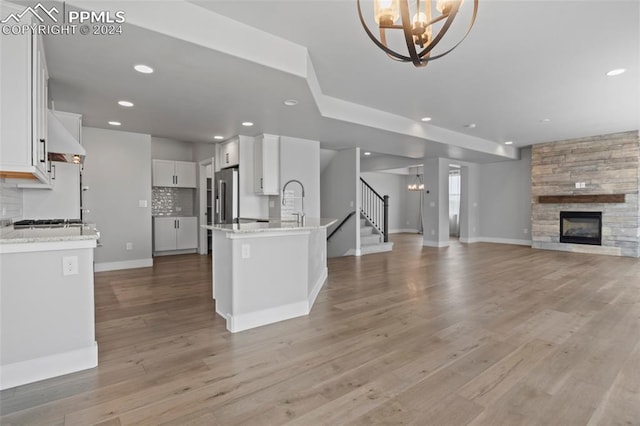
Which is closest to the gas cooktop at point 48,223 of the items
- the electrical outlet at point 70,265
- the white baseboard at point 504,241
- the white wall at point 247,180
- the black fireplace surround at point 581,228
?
the electrical outlet at point 70,265

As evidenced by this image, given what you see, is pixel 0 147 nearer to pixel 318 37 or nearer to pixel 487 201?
pixel 318 37

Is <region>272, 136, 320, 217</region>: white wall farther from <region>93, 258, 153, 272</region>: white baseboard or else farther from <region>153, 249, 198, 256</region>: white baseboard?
<region>153, 249, 198, 256</region>: white baseboard

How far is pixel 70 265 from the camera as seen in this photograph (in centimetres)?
224

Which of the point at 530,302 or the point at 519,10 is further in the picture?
the point at 530,302

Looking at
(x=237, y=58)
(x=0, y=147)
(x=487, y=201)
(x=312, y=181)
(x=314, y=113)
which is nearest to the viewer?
(x=0, y=147)

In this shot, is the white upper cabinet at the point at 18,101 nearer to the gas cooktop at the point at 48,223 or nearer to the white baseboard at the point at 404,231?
the gas cooktop at the point at 48,223

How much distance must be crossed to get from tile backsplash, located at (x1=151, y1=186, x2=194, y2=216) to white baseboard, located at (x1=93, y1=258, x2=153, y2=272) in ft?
6.15

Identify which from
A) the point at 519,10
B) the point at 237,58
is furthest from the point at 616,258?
the point at 237,58

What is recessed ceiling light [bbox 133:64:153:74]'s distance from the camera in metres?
3.04

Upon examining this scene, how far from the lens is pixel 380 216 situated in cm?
1117

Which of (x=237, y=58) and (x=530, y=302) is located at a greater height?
(x=237, y=58)

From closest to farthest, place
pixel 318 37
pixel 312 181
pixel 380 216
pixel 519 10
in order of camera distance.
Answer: pixel 519 10 < pixel 318 37 < pixel 312 181 < pixel 380 216

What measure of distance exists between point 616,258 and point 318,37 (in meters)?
7.87

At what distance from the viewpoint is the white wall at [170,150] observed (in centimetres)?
759
